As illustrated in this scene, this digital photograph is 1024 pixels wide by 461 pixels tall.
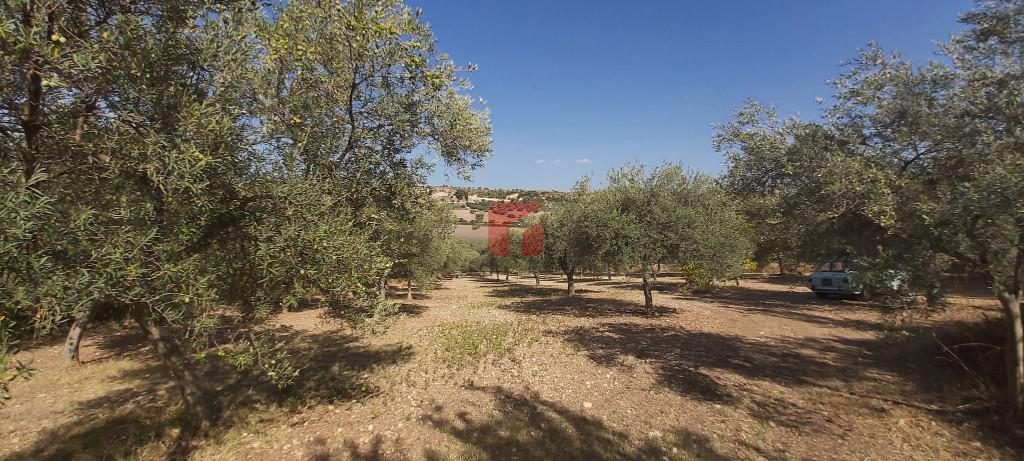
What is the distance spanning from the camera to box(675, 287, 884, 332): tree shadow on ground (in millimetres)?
17719

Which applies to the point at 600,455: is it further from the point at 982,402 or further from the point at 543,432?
the point at 982,402

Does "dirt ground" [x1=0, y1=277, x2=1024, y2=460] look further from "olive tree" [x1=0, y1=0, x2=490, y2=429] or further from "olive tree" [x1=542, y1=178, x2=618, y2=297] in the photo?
"olive tree" [x1=542, y1=178, x2=618, y2=297]

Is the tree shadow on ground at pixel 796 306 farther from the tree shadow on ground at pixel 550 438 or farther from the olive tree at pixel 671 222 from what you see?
the tree shadow on ground at pixel 550 438

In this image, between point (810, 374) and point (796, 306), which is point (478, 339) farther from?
point (796, 306)

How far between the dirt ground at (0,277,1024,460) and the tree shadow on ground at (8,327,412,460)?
7 cm


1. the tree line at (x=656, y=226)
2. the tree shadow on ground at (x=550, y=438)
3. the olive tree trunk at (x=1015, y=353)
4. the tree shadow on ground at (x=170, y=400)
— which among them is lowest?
the tree shadow on ground at (x=170, y=400)

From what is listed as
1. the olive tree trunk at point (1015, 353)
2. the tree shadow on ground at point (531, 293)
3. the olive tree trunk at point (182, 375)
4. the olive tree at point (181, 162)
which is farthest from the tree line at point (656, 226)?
the olive tree trunk at point (182, 375)

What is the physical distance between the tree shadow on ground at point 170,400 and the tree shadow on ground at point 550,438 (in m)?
3.67

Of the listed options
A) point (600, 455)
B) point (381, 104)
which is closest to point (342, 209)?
point (381, 104)

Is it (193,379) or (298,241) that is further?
(193,379)

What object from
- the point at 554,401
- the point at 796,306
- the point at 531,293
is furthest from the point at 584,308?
the point at 554,401

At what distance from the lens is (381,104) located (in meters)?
8.86

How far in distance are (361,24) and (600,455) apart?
31.6 ft

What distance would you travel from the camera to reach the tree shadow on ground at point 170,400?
299 inches
